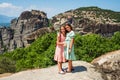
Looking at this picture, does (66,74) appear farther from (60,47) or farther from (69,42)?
(69,42)

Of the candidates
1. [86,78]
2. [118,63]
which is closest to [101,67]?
[118,63]

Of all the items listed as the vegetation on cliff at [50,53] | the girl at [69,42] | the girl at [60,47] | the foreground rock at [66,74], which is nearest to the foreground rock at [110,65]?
the foreground rock at [66,74]

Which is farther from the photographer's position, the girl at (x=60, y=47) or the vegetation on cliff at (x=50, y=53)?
the vegetation on cliff at (x=50, y=53)

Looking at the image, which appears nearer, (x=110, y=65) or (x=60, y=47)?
(x=60, y=47)

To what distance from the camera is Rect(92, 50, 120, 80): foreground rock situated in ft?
56.4

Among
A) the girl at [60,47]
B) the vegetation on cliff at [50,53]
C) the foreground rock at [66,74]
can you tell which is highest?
the girl at [60,47]

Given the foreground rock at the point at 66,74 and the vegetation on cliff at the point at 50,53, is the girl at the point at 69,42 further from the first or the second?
the vegetation on cliff at the point at 50,53

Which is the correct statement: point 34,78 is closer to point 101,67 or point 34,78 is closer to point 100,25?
point 101,67

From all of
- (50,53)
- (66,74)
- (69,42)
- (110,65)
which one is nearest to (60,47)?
(69,42)

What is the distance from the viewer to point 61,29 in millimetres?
16062

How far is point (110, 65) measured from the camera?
18.3 m

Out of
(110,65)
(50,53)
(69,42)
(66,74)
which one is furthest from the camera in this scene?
(50,53)

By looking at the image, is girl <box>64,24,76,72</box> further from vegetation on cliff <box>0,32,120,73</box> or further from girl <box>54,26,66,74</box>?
vegetation on cliff <box>0,32,120,73</box>

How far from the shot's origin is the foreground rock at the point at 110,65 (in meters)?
17.2
